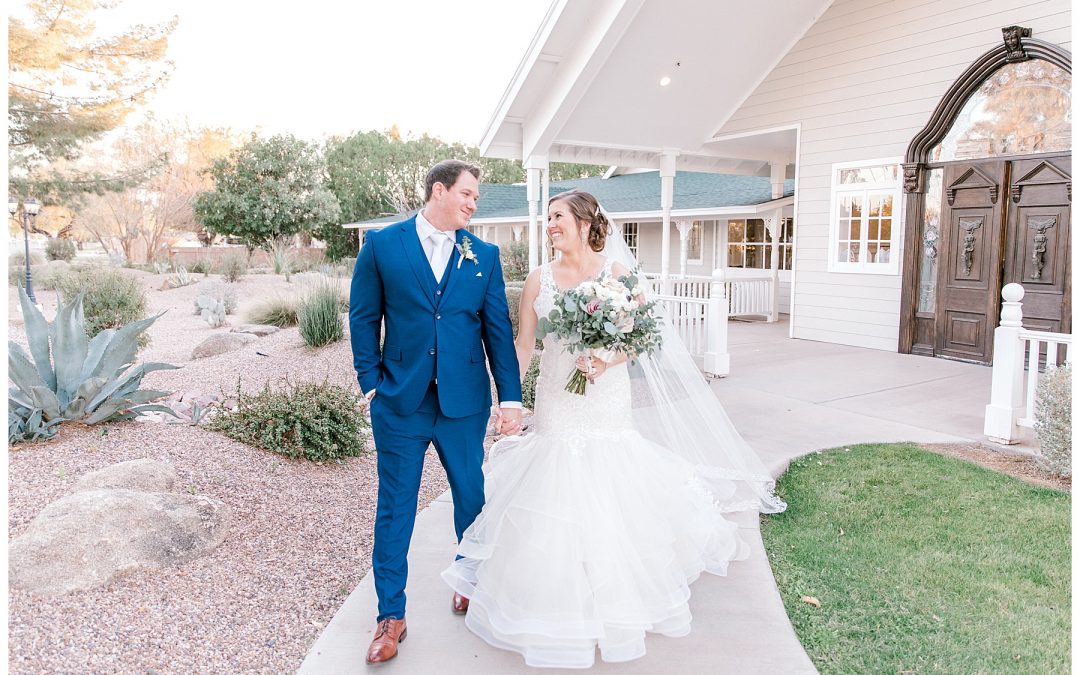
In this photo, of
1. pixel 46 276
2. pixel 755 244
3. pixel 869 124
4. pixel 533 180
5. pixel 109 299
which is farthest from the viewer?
pixel 46 276

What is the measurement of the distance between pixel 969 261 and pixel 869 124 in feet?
9.06

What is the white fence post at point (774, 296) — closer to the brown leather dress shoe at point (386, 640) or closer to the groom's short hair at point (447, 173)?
the groom's short hair at point (447, 173)

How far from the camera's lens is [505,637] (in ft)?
10.2

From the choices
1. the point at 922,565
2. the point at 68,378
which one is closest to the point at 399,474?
the point at 922,565

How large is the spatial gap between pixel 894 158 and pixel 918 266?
168 cm

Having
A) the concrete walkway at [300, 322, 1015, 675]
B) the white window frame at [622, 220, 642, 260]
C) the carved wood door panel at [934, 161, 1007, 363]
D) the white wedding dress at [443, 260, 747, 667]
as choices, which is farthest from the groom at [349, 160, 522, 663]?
the white window frame at [622, 220, 642, 260]

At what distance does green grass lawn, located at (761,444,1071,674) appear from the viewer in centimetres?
327

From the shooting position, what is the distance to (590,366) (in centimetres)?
348

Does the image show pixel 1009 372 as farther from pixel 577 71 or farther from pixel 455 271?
pixel 577 71

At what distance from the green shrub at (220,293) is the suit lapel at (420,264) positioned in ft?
47.3

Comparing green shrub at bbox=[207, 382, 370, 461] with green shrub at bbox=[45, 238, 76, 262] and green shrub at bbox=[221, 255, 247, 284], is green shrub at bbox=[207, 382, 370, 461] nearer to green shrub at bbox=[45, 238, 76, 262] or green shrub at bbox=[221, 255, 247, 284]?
green shrub at bbox=[221, 255, 247, 284]

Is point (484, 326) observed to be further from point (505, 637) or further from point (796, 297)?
point (796, 297)

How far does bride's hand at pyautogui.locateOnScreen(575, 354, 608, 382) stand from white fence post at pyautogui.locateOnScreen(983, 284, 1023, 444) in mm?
4610

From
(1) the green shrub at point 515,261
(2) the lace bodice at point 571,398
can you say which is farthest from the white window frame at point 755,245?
(2) the lace bodice at point 571,398
